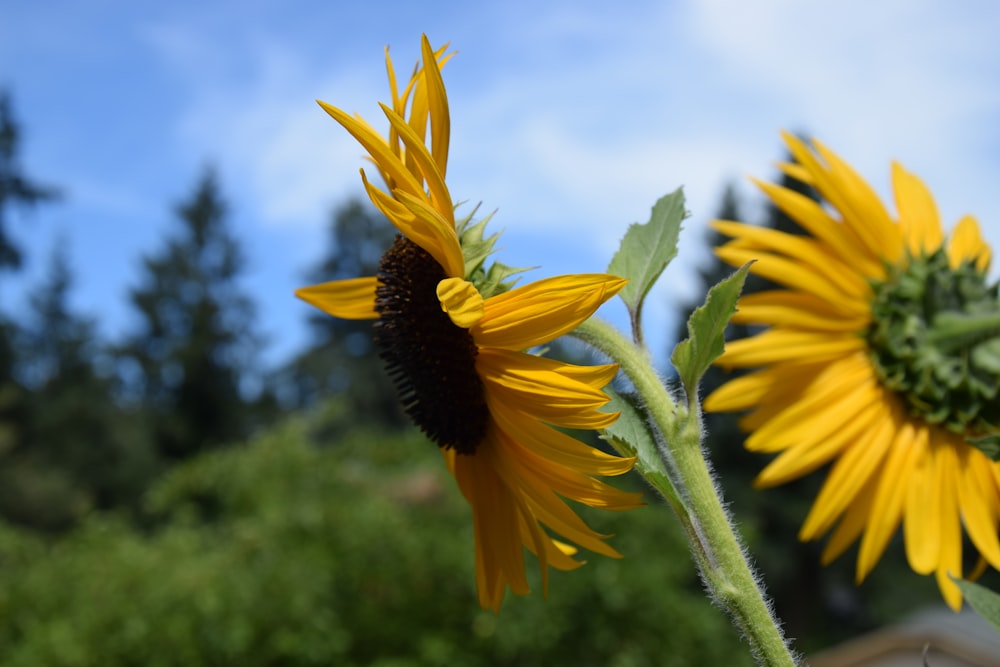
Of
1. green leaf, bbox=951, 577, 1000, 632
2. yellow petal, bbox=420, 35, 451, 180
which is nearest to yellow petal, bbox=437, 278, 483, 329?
yellow petal, bbox=420, 35, 451, 180

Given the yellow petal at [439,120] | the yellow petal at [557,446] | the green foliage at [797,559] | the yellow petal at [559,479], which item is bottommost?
the green foliage at [797,559]

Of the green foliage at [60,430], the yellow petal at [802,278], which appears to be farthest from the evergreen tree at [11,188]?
the yellow petal at [802,278]

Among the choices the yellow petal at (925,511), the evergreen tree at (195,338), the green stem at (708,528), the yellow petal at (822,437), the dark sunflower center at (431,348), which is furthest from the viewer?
the evergreen tree at (195,338)

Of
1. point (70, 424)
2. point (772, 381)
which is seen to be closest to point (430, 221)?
point (772, 381)

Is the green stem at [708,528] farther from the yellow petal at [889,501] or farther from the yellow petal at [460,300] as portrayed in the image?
the yellow petal at [889,501]

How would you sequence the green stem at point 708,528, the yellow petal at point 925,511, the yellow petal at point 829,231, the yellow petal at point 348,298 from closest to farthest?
the green stem at point 708,528 < the yellow petal at point 348,298 < the yellow petal at point 925,511 < the yellow petal at point 829,231

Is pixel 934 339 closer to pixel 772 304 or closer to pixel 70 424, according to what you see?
pixel 772 304

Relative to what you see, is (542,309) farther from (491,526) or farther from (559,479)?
(491,526)
